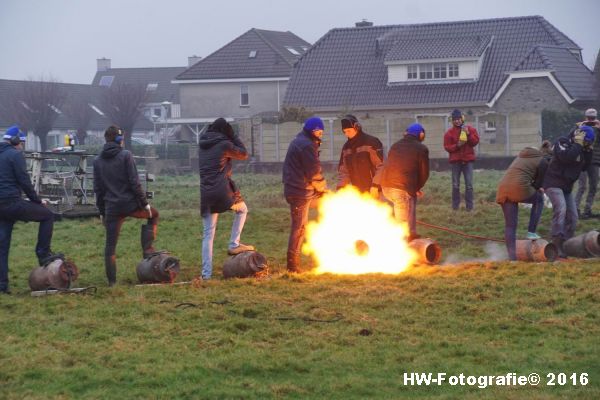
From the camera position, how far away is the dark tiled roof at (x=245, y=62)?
239 ft

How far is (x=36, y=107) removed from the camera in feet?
259

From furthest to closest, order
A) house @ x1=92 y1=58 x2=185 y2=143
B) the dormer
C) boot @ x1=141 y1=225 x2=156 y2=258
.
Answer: house @ x1=92 y1=58 x2=185 y2=143 < the dormer < boot @ x1=141 y1=225 x2=156 y2=258

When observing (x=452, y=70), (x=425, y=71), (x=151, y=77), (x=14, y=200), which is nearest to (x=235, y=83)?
(x=425, y=71)

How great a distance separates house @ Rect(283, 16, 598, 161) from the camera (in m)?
54.5

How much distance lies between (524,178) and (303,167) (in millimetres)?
3064

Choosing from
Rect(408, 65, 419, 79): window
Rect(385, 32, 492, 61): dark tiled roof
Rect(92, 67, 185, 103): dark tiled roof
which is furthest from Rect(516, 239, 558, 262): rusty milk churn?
Rect(92, 67, 185, 103): dark tiled roof

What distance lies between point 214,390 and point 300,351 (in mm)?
1376

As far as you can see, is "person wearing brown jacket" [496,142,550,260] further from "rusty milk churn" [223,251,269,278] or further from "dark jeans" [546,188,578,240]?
"rusty milk churn" [223,251,269,278]

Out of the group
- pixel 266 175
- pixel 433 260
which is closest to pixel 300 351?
pixel 433 260

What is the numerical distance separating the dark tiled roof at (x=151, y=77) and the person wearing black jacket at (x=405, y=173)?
84930 millimetres

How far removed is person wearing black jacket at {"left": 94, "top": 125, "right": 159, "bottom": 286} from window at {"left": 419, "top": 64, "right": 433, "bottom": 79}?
4599 cm

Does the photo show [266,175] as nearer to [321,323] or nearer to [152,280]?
[152,280]

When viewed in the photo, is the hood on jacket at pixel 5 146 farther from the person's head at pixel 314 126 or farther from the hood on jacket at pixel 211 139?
the person's head at pixel 314 126

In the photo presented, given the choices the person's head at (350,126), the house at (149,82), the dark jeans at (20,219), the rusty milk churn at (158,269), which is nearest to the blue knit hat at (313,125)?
the person's head at (350,126)
